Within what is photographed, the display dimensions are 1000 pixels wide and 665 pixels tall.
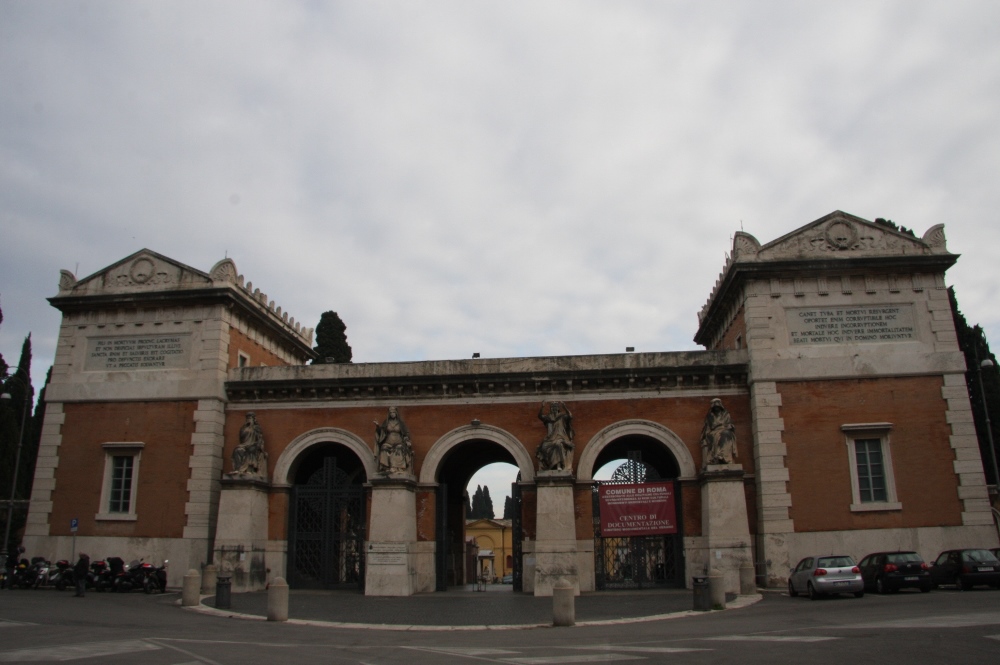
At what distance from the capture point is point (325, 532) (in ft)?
78.5

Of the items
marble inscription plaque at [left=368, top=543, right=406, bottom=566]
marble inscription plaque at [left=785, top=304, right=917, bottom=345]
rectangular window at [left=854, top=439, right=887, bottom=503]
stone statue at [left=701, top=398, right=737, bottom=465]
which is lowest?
marble inscription plaque at [left=368, top=543, right=406, bottom=566]

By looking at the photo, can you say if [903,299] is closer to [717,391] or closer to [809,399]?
[809,399]

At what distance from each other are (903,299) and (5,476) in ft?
136

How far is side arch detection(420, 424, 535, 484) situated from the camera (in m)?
23.3

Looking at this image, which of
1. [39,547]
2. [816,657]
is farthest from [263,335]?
[816,657]

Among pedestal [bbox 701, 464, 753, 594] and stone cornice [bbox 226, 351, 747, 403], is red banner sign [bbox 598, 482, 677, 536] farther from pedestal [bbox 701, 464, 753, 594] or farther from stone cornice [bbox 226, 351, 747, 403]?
stone cornice [bbox 226, 351, 747, 403]

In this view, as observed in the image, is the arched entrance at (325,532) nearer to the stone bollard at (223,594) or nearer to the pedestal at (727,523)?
the stone bollard at (223,594)

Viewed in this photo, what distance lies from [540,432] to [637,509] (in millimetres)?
3558

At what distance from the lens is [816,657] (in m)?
9.59

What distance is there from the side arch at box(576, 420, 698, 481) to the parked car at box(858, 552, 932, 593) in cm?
530

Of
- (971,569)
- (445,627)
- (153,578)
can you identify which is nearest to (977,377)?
(971,569)

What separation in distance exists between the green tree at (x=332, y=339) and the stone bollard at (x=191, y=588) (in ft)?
78.2

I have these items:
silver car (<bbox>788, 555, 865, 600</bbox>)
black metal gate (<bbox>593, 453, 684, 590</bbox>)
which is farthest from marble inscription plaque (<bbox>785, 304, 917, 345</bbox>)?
silver car (<bbox>788, 555, 865, 600</bbox>)

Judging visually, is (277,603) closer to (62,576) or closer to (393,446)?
(393,446)
